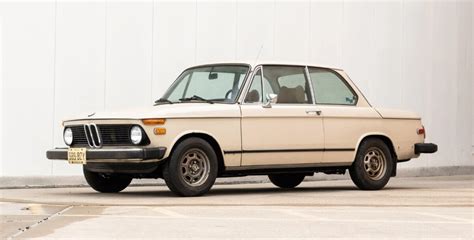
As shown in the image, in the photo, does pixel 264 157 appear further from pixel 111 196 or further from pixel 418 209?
pixel 418 209

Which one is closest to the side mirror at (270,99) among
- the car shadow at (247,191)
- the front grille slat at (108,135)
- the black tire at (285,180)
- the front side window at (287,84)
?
the front side window at (287,84)

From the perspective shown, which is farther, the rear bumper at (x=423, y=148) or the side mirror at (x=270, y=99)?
the rear bumper at (x=423, y=148)

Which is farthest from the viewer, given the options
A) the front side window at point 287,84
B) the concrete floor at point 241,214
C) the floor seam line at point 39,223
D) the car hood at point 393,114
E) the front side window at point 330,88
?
the car hood at point 393,114

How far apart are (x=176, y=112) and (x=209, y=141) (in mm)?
592

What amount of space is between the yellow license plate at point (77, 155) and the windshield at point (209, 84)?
1.27 m

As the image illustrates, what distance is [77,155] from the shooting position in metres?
10.3

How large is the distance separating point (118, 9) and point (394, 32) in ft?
16.5

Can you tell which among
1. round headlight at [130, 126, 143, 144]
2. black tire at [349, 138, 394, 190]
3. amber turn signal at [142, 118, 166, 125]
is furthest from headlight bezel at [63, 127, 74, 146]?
black tire at [349, 138, 394, 190]

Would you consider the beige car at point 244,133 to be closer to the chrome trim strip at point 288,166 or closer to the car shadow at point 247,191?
the chrome trim strip at point 288,166

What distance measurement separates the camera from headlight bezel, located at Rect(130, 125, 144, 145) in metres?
9.94

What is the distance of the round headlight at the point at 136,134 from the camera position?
995cm

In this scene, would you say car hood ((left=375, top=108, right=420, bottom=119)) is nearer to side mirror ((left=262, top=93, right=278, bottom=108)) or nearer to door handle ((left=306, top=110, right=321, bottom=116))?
door handle ((left=306, top=110, right=321, bottom=116))

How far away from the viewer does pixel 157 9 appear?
13.5 meters


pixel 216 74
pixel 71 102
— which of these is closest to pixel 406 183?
pixel 216 74
